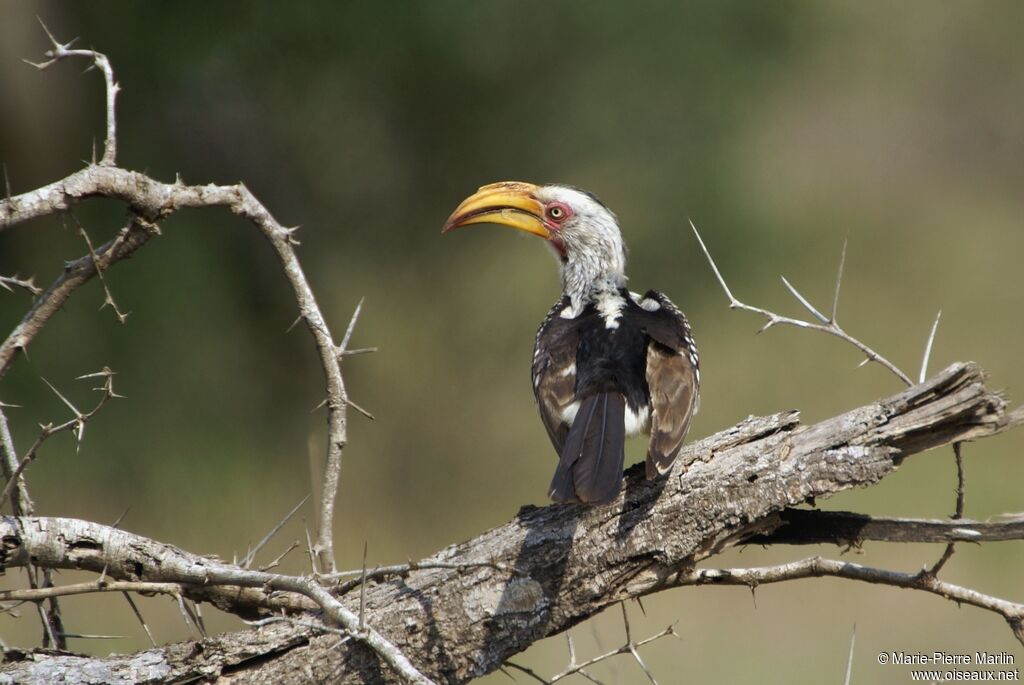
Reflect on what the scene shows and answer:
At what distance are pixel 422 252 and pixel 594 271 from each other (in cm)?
505

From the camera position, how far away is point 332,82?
28.6 ft

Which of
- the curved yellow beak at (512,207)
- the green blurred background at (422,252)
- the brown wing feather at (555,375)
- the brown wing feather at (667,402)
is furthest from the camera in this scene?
the green blurred background at (422,252)

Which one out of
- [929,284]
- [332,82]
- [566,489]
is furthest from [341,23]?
[566,489]

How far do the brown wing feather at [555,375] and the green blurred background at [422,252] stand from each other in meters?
4.43

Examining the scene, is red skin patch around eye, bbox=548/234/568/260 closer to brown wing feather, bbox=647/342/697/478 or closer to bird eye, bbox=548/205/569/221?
bird eye, bbox=548/205/569/221

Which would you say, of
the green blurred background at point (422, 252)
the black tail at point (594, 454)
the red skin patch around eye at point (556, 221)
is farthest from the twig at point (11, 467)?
the green blurred background at point (422, 252)

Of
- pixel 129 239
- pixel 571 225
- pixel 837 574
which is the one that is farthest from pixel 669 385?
pixel 129 239

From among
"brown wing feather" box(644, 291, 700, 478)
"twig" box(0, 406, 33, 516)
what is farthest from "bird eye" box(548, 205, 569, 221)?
"twig" box(0, 406, 33, 516)

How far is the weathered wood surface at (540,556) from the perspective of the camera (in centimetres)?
234

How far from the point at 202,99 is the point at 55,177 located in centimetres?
126

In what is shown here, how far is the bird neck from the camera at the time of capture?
414 cm

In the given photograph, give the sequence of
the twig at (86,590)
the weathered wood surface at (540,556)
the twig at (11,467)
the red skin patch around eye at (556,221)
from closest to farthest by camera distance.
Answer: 1. the twig at (86,590)
2. the weathered wood surface at (540,556)
3. the twig at (11,467)
4. the red skin patch around eye at (556,221)

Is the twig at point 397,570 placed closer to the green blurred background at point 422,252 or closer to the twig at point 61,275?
the twig at point 61,275

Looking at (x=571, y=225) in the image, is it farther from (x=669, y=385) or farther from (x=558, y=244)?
(x=669, y=385)
